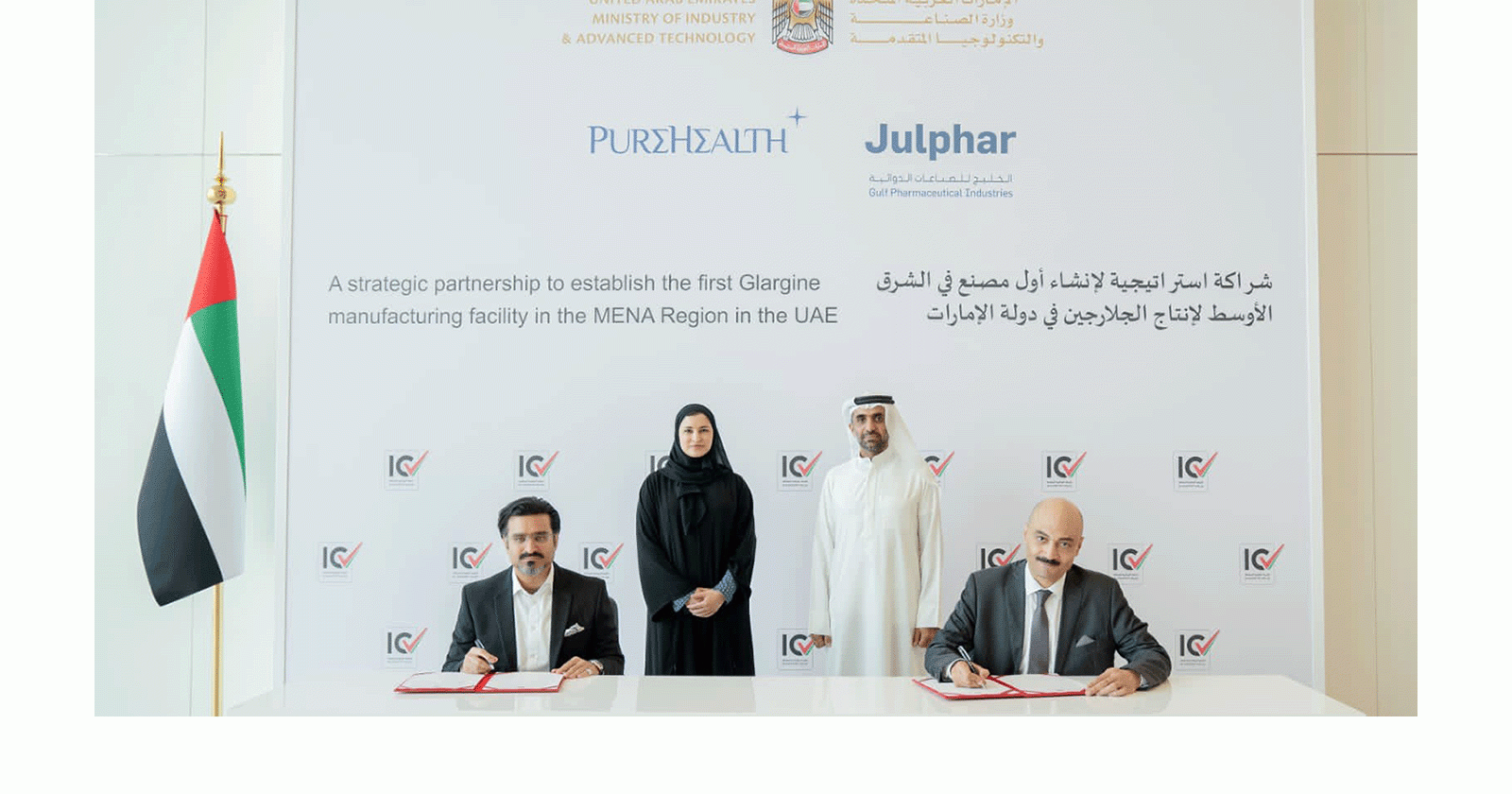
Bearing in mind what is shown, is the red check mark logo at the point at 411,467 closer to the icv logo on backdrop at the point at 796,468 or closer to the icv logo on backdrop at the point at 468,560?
the icv logo on backdrop at the point at 468,560

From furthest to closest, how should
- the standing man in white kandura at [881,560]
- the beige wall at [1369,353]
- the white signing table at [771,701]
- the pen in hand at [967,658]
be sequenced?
the beige wall at [1369,353], the standing man in white kandura at [881,560], the pen in hand at [967,658], the white signing table at [771,701]

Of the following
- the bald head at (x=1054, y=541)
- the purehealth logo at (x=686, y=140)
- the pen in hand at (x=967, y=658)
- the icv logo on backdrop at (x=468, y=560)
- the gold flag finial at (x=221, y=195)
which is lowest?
the pen in hand at (x=967, y=658)

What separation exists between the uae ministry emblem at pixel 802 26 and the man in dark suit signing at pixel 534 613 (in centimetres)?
215

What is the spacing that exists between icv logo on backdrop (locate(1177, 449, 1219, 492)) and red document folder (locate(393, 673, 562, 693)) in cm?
268

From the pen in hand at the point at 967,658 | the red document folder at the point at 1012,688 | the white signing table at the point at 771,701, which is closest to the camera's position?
the white signing table at the point at 771,701

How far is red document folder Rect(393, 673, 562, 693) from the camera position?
2701mm

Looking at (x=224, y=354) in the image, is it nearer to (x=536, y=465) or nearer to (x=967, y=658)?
(x=536, y=465)

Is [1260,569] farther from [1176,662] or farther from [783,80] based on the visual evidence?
[783,80]

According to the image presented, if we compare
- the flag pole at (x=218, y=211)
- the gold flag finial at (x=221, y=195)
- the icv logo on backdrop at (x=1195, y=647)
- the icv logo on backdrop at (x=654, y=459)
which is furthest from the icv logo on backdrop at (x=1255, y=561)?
the gold flag finial at (x=221, y=195)

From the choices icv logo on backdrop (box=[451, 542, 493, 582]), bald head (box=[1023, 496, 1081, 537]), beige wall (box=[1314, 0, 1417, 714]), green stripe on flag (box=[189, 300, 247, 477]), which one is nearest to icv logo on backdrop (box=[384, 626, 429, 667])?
icv logo on backdrop (box=[451, 542, 493, 582])

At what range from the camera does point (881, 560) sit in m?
4.06

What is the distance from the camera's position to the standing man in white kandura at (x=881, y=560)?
4.05 m

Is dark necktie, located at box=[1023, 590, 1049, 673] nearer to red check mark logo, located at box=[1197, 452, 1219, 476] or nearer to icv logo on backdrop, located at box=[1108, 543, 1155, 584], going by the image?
icv logo on backdrop, located at box=[1108, 543, 1155, 584]

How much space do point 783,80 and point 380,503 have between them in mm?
2362
